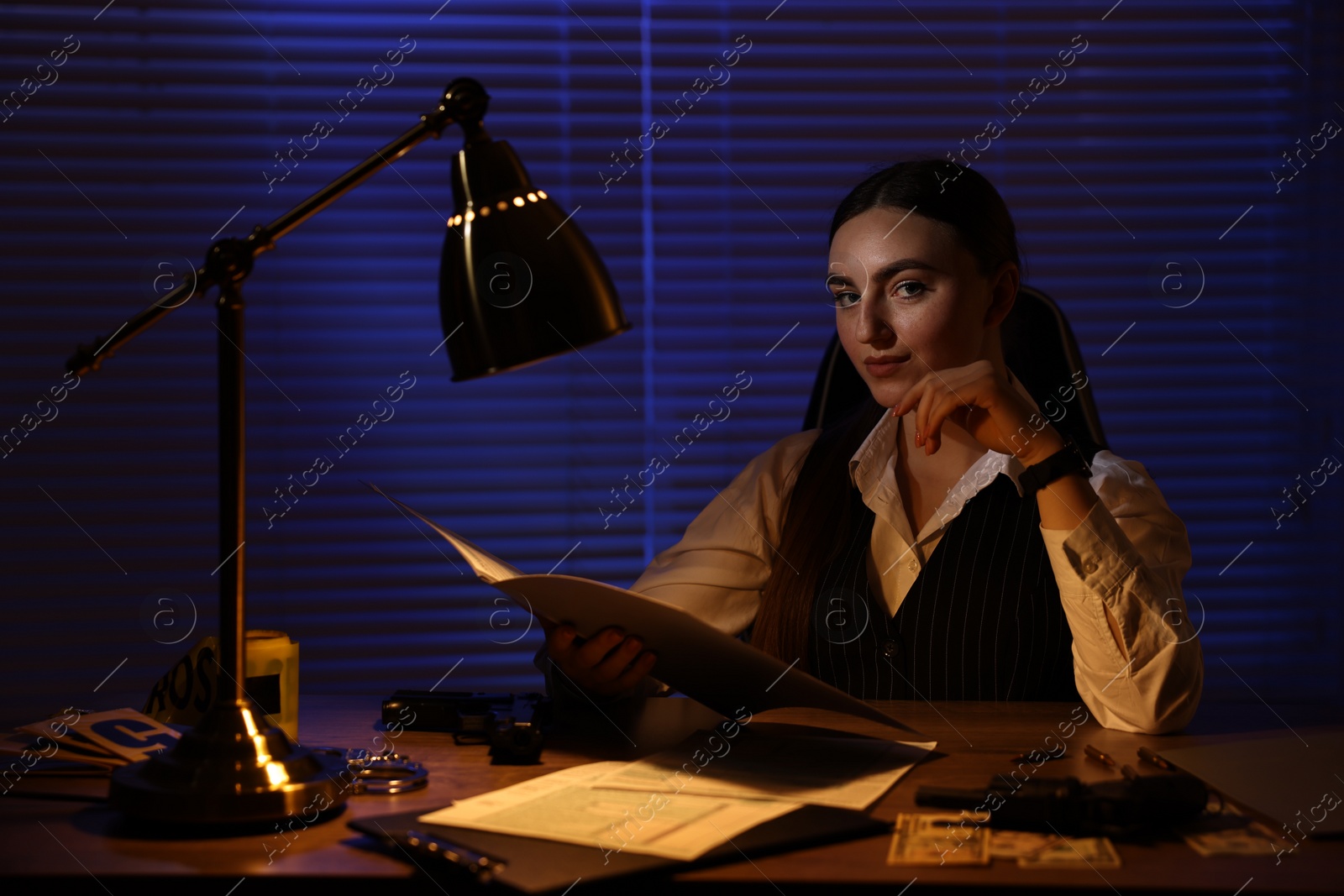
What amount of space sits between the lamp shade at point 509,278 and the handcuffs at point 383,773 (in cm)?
34

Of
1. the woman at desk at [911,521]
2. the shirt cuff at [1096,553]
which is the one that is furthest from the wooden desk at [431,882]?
the woman at desk at [911,521]

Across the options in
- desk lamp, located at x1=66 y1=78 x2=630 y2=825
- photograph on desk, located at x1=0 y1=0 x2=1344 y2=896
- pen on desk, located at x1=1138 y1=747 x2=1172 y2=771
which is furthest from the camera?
photograph on desk, located at x1=0 y1=0 x2=1344 y2=896

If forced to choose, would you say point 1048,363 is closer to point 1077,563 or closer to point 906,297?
point 906,297

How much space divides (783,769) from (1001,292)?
35.6 inches

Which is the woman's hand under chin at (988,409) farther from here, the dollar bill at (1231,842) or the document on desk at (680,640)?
the dollar bill at (1231,842)

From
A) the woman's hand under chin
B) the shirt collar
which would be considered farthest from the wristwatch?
the shirt collar

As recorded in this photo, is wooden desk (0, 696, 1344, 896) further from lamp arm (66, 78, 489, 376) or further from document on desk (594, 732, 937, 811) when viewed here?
lamp arm (66, 78, 489, 376)

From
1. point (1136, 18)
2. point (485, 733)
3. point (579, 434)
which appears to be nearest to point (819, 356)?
point (579, 434)

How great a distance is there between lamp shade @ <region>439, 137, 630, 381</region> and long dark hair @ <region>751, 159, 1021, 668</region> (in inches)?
29.8

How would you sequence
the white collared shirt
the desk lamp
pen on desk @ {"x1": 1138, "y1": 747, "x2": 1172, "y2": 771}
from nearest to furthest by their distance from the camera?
the desk lamp → pen on desk @ {"x1": 1138, "y1": 747, "x2": 1172, "y2": 771} → the white collared shirt

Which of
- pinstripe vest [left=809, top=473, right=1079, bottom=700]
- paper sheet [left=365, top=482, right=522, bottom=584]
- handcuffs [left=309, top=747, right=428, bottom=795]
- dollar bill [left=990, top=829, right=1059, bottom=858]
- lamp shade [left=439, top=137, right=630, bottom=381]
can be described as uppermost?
lamp shade [left=439, top=137, right=630, bottom=381]

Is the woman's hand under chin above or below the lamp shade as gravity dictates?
below

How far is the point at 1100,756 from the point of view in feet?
3.23

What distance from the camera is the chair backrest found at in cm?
159
